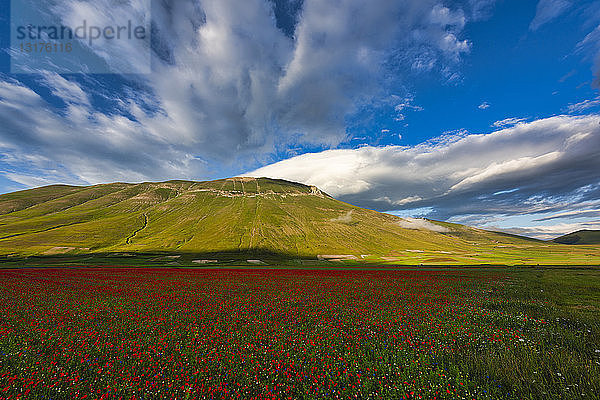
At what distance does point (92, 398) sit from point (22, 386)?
270 cm

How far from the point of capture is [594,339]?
1047 centimetres

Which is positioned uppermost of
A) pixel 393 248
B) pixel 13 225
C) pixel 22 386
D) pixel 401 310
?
pixel 13 225

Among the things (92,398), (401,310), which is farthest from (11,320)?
(401,310)

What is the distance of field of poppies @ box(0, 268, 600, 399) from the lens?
288 inches

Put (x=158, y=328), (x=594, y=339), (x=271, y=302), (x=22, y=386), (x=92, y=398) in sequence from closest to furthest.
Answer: (x=92, y=398) < (x=22, y=386) < (x=594, y=339) < (x=158, y=328) < (x=271, y=302)

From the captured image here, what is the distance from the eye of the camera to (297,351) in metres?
10.2

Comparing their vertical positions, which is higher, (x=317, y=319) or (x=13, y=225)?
(x=13, y=225)

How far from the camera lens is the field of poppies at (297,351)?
731 cm

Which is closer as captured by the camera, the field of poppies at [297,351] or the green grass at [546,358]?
the green grass at [546,358]

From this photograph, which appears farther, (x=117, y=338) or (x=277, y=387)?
(x=117, y=338)

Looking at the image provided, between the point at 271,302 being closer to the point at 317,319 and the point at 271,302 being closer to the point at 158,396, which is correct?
the point at 317,319

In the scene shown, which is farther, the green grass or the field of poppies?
the field of poppies

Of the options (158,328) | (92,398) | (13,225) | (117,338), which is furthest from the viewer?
(13,225)

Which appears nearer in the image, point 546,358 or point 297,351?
point 546,358
